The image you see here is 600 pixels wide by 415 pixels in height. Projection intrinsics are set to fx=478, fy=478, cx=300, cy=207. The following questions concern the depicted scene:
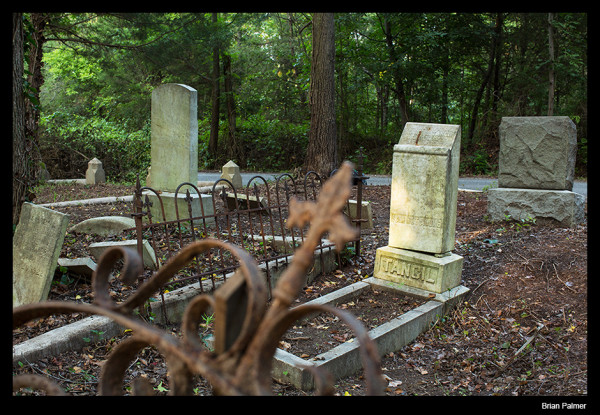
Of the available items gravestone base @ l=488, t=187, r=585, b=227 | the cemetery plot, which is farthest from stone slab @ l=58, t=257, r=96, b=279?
gravestone base @ l=488, t=187, r=585, b=227

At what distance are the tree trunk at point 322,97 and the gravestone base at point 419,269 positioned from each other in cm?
597

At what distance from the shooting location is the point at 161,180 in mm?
7438

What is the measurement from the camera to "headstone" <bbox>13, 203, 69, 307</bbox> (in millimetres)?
3881

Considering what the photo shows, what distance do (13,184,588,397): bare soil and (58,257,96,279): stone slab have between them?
0.09 meters

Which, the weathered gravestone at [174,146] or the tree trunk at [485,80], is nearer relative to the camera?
the weathered gravestone at [174,146]

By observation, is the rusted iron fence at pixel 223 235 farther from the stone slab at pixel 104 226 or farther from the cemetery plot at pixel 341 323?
the cemetery plot at pixel 341 323

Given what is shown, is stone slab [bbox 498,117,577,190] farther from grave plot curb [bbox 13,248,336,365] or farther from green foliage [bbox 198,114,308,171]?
green foliage [bbox 198,114,308,171]

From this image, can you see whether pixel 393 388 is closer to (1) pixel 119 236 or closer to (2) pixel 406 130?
(2) pixel 406 130

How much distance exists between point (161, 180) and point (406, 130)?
13.4 ft

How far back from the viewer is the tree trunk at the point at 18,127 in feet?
13.7

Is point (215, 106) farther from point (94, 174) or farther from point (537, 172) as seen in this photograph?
point (537, 172)

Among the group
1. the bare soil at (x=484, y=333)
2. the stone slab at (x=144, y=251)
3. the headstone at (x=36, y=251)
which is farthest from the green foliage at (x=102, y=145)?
the headstone at (x=36, y=251)
